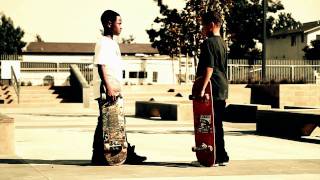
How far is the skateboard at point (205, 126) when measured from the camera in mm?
7863

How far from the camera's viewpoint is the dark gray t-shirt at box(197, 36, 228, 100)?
25.8 ft

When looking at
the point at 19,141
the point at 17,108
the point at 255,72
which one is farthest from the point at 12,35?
the point at 19,141

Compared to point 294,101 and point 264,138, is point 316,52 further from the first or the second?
point 264,138

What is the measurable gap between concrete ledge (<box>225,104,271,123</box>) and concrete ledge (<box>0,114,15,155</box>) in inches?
410

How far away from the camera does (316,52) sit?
76875 millimetres

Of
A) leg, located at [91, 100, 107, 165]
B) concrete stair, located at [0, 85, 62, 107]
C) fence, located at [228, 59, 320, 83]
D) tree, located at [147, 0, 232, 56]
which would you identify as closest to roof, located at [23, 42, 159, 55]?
tree, located at [147, 0, 232, 56]

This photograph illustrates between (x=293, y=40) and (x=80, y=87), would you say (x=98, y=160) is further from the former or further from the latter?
(x=293, y=40)

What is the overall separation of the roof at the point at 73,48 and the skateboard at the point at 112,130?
108 metres

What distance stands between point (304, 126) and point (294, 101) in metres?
13.4

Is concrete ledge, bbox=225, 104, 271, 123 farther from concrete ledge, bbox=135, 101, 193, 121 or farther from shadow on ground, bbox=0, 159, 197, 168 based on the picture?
shadow on ground, bbox=0, 159, 197, 168

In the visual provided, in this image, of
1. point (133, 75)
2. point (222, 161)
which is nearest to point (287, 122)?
point (222, 161)

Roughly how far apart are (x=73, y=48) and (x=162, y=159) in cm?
11499

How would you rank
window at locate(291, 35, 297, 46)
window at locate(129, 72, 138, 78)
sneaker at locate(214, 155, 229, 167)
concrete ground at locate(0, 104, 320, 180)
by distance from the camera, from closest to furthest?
concrete ground at locate(0, 104, 320, 180) < sneaker at locate(214, 155, 229, 167) < window at locate(129, 72, 138, 78) < window at locate(291, 35, 297, 46)

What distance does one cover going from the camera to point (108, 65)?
781cm
